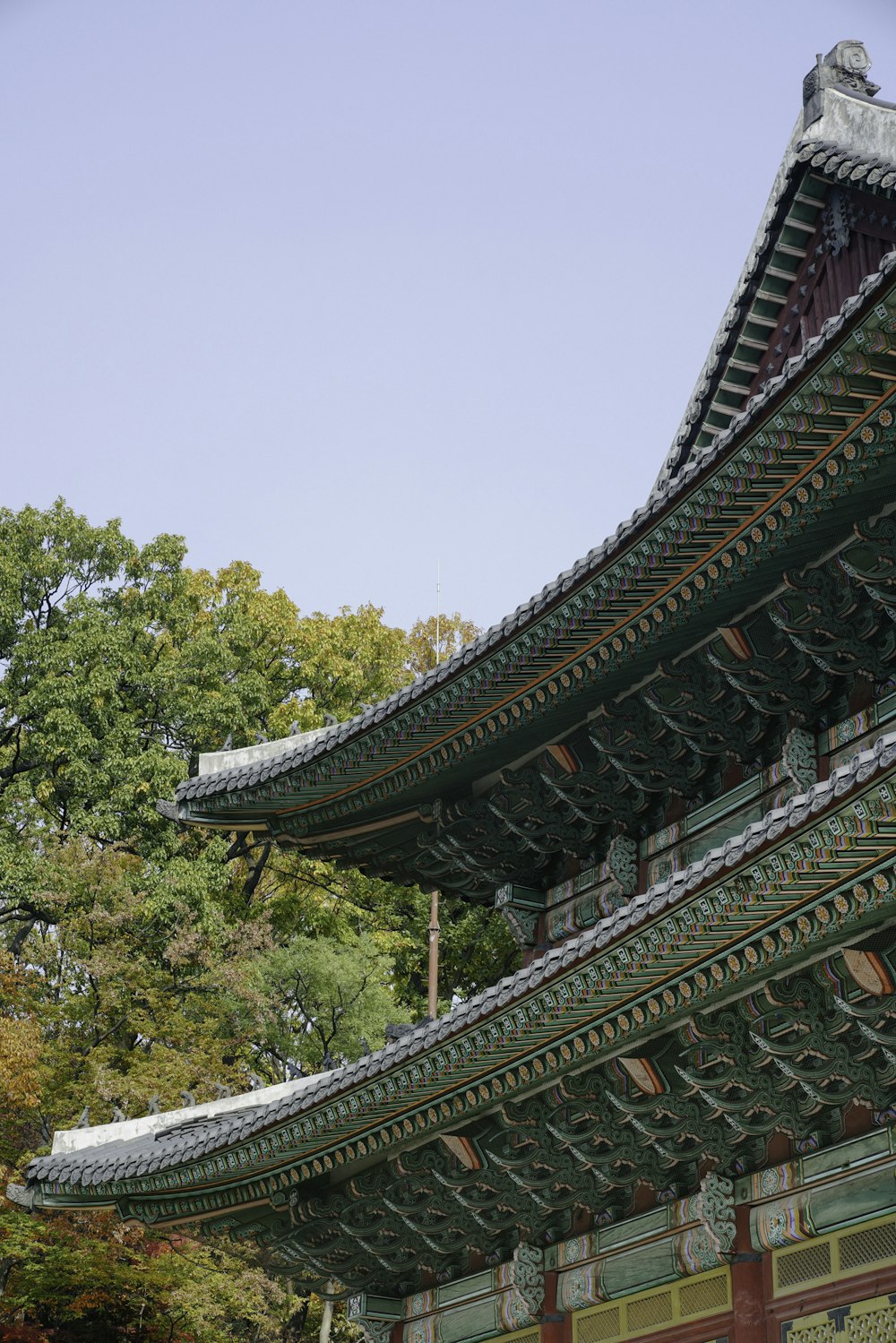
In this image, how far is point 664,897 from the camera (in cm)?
794

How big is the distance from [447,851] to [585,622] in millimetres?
3580

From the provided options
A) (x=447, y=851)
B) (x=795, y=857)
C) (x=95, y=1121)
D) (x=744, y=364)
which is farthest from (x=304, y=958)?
(x=795, y=857)

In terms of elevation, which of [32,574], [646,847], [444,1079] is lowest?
[444,1079]

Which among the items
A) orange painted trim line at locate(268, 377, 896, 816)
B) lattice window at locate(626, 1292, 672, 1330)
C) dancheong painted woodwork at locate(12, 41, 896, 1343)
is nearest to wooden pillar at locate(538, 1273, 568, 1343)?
dancheong painted woodwork at locate(12, 41, 896, 1343)

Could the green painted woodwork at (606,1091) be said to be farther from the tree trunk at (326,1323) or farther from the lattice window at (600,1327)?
the tree trunk at (326,1323)

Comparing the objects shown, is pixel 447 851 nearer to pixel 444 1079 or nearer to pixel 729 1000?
pixel 444 1079

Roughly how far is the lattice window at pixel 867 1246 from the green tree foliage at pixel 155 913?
11.3m

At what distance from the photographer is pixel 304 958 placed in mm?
23703

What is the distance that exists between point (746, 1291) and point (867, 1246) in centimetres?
108

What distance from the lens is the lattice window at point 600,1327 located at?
10459 millimetres

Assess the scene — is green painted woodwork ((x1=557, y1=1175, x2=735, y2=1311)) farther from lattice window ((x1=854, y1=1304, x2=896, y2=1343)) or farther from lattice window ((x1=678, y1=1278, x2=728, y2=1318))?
lattice window ((x1=854, y1=1304, x2=896, y2=1343))

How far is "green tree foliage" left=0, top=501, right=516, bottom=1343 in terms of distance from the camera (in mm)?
20969

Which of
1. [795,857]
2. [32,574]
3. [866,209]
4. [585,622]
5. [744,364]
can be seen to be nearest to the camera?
[795,857]

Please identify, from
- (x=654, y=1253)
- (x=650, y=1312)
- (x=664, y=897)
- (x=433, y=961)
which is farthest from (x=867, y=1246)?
(x=433, y=961)
